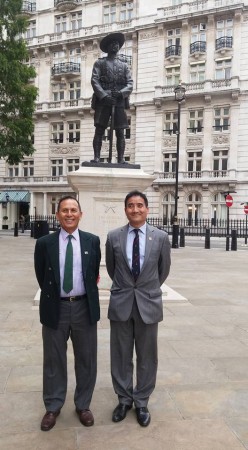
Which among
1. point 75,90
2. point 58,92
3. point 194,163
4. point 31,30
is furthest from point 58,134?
point 194,163

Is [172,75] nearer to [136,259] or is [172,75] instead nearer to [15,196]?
[15,196]

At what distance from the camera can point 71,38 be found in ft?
145

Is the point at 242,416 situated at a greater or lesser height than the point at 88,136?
lesser

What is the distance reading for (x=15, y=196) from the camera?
46.2m

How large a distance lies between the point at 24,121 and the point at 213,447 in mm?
25027

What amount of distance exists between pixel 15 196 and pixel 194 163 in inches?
813

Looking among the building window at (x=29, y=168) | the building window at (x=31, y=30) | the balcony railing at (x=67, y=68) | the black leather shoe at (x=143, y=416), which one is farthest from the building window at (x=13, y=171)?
the black leather shoe at (x=143, y=416)

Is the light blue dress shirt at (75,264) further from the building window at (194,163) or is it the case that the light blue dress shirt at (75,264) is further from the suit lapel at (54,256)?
the building window at (194,163)

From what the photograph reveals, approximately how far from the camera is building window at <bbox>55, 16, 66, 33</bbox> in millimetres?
45188

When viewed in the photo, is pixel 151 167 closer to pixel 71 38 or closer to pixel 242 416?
pixel 71 38

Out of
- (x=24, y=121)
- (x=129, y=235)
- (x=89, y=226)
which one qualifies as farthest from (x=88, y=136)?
(x=129, y=235)

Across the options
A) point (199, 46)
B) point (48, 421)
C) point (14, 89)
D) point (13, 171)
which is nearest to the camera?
point (48, 421)

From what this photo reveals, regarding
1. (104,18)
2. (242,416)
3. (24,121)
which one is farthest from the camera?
(104,18)

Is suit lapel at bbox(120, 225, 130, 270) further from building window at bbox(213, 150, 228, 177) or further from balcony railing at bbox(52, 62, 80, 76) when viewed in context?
balcony railing at bbox(52, 62, 80, 76)
